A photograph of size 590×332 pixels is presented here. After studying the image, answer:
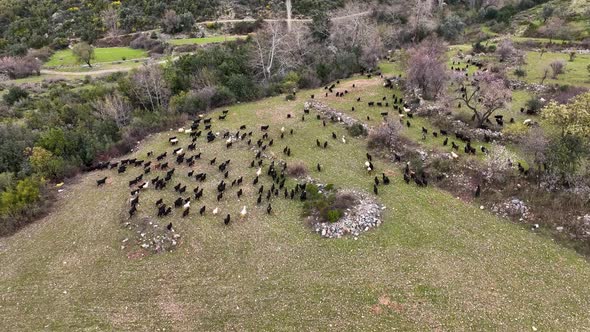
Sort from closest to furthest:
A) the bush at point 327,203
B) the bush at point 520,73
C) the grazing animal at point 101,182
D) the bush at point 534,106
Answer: the bush at point 327,203 → the grazing animal at point 101,182 → the bush at point 534,106 → the bush at point 520,73

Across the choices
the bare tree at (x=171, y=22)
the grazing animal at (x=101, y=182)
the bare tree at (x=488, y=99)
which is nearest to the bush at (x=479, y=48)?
the bare tree at (x=488, y=99)

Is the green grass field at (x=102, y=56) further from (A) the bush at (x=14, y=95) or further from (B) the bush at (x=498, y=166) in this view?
(B) the bush at (x=498, y=166)

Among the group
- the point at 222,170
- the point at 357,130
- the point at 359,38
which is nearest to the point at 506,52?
the point at 359,38

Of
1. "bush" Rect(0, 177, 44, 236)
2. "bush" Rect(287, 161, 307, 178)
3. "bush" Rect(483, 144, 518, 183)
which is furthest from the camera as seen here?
"bush" Rect(287, 161, 307, 178)

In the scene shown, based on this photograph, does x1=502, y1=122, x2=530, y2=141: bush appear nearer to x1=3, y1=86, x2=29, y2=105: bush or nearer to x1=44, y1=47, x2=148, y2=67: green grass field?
x1=3, y1=86, x2=29, y2=105: bush

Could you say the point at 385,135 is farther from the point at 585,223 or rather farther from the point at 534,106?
the point at 534,106

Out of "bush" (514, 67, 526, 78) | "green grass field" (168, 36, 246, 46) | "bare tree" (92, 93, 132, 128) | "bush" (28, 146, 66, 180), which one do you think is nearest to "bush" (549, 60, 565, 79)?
"bush" (514, 67, 526, 78)
